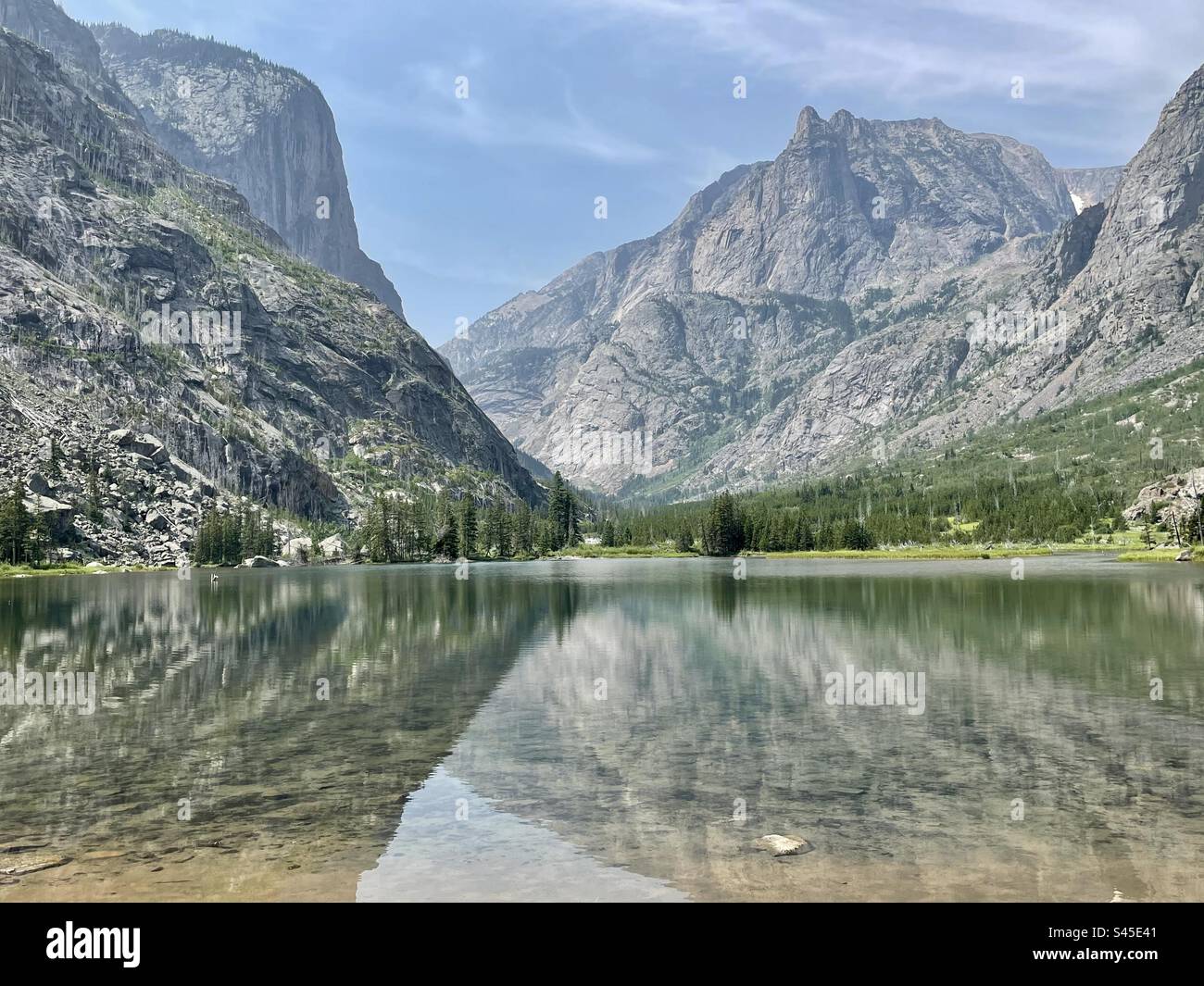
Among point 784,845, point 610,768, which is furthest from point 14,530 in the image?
point 784,845

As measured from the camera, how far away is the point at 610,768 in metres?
27.8

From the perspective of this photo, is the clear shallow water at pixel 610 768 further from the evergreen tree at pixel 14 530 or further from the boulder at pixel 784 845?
the evergreen tree at pixel 14 530

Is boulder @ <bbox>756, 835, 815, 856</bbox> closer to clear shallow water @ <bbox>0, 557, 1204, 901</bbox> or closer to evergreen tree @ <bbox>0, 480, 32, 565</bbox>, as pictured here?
clear shallow water @ <bbox>0, 557, 1204, 901</bbox>

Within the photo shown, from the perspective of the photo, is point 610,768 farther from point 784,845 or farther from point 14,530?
point 14,530

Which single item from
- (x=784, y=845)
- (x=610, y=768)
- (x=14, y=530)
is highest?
(x=14, y=530)

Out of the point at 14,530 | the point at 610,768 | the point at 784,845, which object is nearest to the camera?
the point at 784,845

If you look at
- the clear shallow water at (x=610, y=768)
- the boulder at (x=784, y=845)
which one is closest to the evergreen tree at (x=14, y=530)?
the clear shallow water at (x=610, y=768)

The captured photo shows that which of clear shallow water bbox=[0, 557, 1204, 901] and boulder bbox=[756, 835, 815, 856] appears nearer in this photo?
clear shallow water bbox=[0, 557, 1204, 901]

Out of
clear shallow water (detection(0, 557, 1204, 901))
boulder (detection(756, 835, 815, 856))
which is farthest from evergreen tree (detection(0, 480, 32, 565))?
boulder (detection(756, 835, 815, 856))

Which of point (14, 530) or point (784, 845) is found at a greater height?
point (14, 530)

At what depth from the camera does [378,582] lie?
5797 inches

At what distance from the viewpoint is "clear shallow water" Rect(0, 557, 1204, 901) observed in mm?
18391
